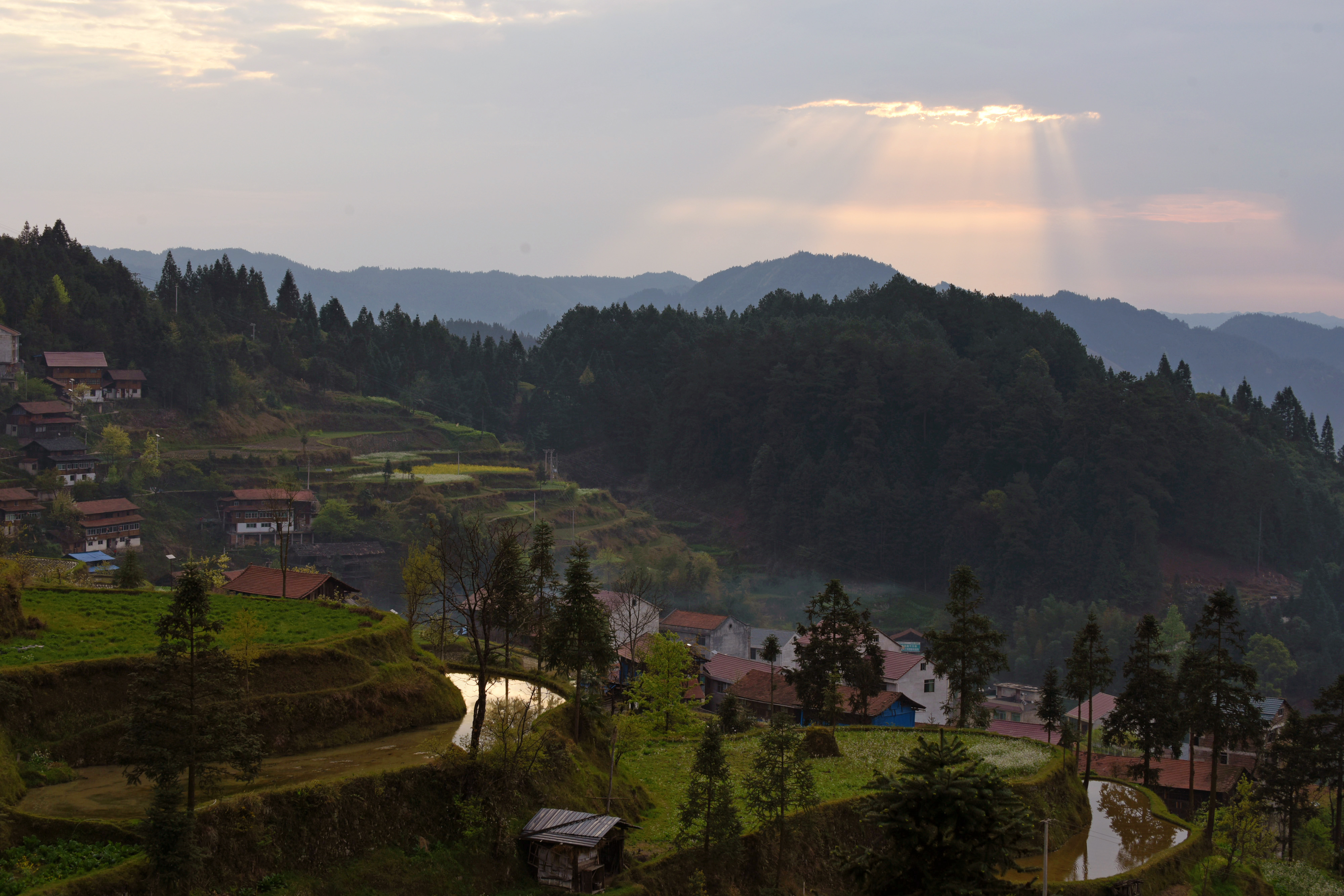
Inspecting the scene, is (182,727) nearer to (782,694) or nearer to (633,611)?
(782,694)

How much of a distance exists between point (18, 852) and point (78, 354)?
89.0 meters

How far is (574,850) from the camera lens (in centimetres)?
2053

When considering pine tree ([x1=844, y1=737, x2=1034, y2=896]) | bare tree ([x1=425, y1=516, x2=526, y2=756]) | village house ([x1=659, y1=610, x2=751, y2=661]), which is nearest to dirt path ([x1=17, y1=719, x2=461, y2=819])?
bare tree ([x1=425, y1=516, x2=526, y2=756])

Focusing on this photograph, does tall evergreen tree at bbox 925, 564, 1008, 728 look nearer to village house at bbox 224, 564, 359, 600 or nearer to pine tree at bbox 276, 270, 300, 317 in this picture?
village house at bbox 224, 564, 359, 600

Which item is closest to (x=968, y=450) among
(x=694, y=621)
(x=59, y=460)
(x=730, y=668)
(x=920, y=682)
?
(x=694, y=621)

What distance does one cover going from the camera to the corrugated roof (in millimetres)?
20422

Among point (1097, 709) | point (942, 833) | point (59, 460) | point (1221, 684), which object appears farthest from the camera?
point (59, 460)

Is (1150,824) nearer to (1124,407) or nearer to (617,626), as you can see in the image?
(617,626)

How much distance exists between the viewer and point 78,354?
93.7 m

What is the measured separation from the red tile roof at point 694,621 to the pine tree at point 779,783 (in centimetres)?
4522

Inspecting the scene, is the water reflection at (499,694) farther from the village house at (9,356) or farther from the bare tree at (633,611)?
the village house at (9,356)

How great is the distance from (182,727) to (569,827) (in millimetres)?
7427

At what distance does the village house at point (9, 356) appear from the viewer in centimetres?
Answer: 8950

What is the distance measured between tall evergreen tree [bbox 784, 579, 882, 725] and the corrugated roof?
21.6 meters
